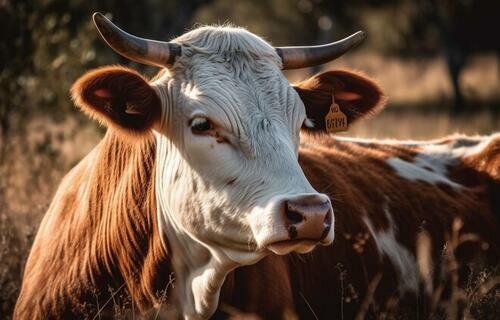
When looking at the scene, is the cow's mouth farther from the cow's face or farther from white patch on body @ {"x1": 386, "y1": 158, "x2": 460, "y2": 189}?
white patch on body @ {"x1": 386, "y1": 158, "x2": 460, "y2": 189}

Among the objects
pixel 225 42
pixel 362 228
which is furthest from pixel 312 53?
pixel 362 228

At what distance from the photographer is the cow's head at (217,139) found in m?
3.80

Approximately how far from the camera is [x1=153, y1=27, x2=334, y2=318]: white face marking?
154 inches

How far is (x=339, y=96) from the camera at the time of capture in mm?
4949

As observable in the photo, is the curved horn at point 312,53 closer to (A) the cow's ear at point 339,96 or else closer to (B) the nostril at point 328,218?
(A) the cow's ear at point 339,96

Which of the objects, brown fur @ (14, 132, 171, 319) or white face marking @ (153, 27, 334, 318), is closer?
white face marking @ (153, 27, 334, 318)

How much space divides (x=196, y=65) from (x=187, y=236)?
2.95ft

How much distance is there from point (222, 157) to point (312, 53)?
1062 millimetres

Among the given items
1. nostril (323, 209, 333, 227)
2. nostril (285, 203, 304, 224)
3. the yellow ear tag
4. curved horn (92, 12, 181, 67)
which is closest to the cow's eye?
curved horn (92, 12, 181, 67)

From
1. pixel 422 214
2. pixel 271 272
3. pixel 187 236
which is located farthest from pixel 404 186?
pixel 187 236

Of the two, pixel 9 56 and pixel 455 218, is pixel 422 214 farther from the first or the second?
pixel 9 56

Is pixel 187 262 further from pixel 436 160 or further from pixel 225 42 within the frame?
pixel 436 160

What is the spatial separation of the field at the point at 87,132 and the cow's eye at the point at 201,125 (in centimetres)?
146

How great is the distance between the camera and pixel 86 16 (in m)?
9.96
